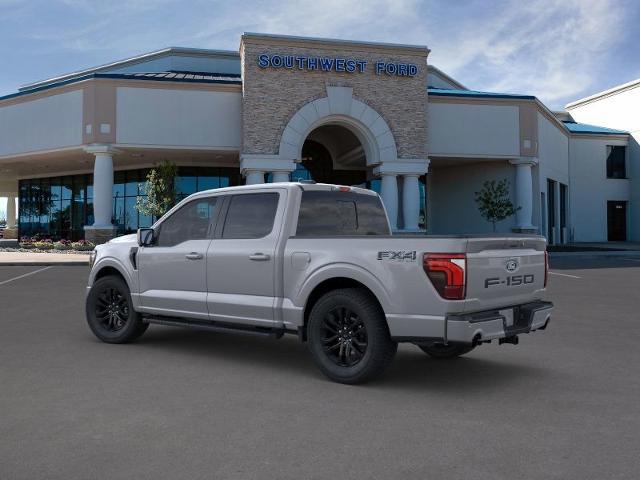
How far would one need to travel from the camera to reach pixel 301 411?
498cm

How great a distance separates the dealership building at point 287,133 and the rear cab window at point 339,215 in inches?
844

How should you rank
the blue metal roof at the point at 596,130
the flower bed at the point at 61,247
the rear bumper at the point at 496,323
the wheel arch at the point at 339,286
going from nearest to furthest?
the rear bumper at the point at 496,323
the wheel arch at the point at 339,286
the flower bed at the point at 61,247
the blue metal roof at the point at 596,130

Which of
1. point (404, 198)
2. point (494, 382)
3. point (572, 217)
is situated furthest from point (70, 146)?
point (572, 217)

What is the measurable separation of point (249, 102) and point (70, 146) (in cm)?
926

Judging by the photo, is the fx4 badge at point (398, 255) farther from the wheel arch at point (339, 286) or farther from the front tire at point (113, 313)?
the front tire at point (113, 313)

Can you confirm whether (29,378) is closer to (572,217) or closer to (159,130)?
(159,130)

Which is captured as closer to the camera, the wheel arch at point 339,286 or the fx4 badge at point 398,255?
the fx4 badge at point 398,255

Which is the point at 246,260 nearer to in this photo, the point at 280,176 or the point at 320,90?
the point at 280,176

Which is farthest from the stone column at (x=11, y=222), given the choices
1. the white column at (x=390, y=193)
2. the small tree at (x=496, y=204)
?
the small tree at (x=496, y=204)

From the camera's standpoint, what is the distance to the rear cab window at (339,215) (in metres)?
6.69

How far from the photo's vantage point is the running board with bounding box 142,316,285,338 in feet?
21.4

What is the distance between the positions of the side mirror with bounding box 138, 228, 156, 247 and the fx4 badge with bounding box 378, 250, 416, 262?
3.31 m

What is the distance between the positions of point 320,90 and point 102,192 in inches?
457

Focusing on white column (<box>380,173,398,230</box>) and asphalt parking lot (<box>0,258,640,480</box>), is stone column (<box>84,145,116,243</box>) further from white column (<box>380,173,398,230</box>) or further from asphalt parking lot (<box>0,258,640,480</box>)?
asphalt parking lot (<box>0,258,640,480</box>)
